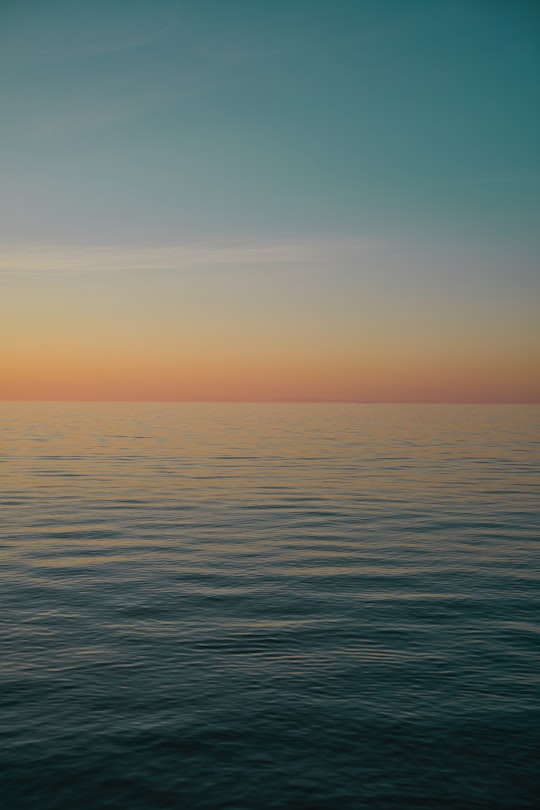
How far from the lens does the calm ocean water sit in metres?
11.8

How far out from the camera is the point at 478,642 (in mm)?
18141

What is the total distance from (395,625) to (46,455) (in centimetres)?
6092

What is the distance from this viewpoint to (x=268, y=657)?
17.1m

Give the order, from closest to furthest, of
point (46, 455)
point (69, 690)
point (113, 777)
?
point (113, 777) → point (69, 690) → point (46, 455)

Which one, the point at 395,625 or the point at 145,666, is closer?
the point at 145,666

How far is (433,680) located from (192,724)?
581cm

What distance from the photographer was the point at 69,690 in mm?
14914

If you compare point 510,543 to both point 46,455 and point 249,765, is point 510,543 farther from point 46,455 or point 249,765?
point 46,455

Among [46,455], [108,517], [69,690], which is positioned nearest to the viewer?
[69,690]

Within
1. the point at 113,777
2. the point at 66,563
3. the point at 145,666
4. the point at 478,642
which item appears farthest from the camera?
the point at 66,563

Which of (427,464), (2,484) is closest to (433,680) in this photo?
(2,484)

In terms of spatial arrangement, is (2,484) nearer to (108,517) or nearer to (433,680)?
(108,517)

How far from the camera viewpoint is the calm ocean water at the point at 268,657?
11.8m

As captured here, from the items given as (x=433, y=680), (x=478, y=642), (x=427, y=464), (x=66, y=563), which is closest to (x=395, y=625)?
(x=478, y=642)
